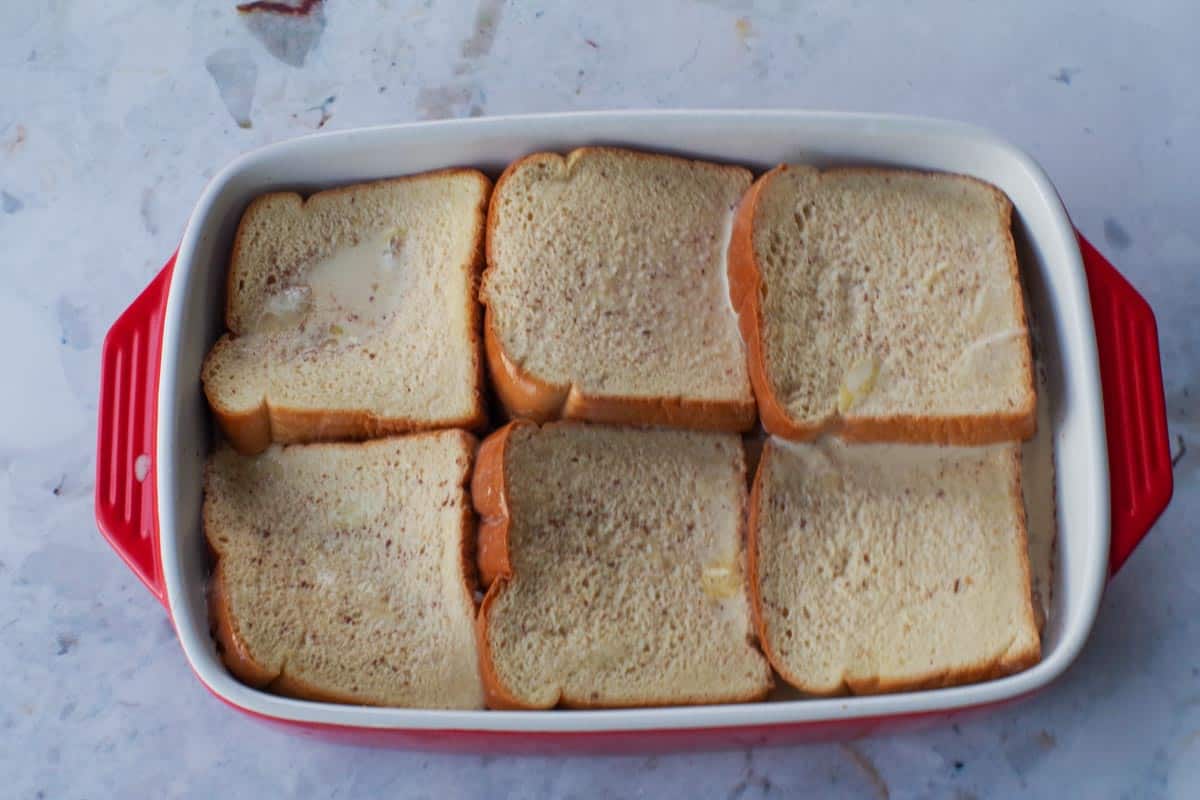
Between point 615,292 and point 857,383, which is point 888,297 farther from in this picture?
point 615,292

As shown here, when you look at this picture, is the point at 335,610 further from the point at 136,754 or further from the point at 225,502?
the point at 136,754

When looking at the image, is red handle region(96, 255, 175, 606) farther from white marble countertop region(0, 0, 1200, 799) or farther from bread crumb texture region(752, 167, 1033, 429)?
bread crumb texture region(752, 167, 1033, 429)

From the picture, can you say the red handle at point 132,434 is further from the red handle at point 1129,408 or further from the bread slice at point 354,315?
the red handle at point 1129,408

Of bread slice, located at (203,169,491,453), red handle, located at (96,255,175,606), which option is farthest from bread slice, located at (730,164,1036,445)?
red handle, located at (96,255,175,606)

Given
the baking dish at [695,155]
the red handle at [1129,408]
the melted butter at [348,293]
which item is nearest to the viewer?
the baking dish at [695,155]

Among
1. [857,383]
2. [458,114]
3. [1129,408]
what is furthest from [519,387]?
[1129,408]

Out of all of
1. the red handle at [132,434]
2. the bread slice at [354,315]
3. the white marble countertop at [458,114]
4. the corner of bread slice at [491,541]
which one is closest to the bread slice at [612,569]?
the corner of bread slice at [491,541]
